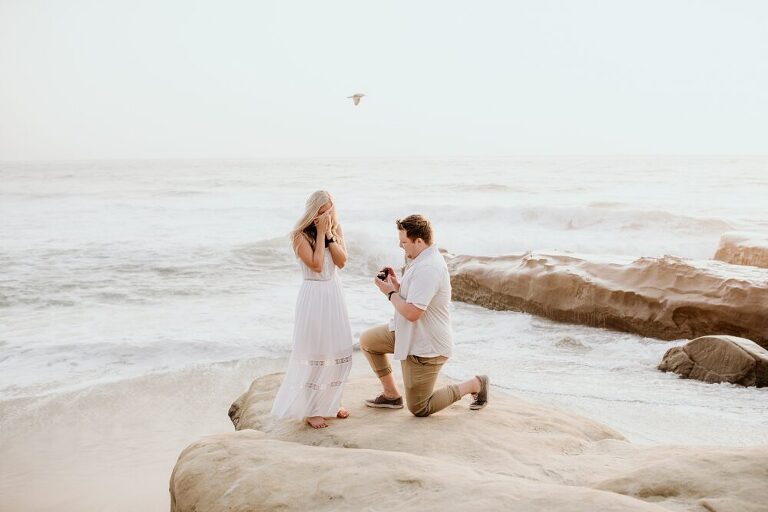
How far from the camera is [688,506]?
2.78 meters

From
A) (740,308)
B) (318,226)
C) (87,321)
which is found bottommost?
(87,321)

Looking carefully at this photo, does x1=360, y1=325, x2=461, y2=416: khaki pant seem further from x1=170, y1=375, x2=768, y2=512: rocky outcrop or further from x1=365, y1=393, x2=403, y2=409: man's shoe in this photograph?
x1=365, y1=393, x2=403, y2=409: man's shoe

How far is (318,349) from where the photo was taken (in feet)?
15.2

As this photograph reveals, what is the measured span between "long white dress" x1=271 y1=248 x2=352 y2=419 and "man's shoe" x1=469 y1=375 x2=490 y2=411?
0.99 metres

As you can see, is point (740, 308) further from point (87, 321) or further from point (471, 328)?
point (87, 321)

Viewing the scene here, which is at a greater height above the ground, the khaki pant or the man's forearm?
the man's forearm

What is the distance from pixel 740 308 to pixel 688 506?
554 cm

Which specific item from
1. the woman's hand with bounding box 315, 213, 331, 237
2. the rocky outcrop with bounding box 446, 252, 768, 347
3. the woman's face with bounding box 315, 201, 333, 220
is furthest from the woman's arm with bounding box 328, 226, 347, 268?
the rocky outcrop with bounding box 446, 252, 768, 347

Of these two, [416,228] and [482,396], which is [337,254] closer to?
[416,228]

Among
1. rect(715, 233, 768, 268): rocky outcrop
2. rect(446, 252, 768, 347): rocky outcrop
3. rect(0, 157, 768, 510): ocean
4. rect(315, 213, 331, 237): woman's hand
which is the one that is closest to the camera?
rect(315, 213, 331, 237): woman's hand

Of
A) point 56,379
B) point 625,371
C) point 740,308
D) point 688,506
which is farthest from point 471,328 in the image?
point 688,506

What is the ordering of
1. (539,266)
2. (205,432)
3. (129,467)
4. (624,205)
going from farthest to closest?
(624,205), (539,266), (205,432), (129,467)

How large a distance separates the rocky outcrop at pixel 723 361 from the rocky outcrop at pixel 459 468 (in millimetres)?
2387

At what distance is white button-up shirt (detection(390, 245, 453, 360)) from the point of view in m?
4.52
